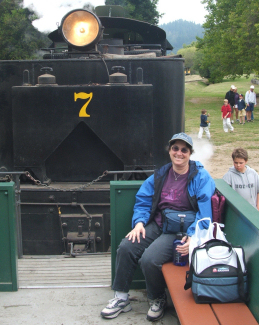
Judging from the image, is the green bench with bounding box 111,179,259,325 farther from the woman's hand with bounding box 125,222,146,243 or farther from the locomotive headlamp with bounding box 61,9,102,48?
the locomotive headlamp with bounding box 61,9,102,48

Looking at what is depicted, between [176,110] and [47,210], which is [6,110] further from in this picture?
[176,110]

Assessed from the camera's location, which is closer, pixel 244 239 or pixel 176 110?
pixel 244 239

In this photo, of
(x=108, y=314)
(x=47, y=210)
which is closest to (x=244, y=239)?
(x=108, y=314)

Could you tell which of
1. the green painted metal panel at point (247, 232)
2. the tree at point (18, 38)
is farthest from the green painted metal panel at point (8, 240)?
the tree at point (18, 38)

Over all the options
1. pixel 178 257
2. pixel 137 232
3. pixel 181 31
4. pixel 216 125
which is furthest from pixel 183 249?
pixel 181 31

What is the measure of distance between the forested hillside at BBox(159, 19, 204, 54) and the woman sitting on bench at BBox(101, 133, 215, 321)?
159 metres

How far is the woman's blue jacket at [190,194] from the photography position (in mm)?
3178

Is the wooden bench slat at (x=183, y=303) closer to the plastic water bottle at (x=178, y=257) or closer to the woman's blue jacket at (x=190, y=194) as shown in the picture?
the plastic water bottle at (x=178, y=257)

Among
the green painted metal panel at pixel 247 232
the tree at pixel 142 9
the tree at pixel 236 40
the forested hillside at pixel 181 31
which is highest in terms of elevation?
the forested hillside at pixel 181 31

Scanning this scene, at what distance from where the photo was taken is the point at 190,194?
3252 mm

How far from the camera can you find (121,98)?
15.5ft

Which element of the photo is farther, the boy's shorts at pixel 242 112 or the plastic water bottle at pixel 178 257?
the boy's shorts at pixel 242 112

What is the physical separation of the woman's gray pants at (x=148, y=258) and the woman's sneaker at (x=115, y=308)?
0.08 m

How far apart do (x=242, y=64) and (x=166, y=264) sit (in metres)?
20.8
